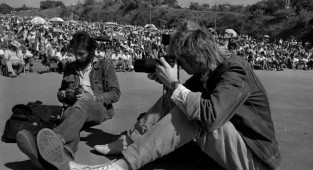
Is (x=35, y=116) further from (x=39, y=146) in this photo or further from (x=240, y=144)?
(x=240, y=144)

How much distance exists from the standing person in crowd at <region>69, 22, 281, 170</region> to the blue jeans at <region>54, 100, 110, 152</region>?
0.49m

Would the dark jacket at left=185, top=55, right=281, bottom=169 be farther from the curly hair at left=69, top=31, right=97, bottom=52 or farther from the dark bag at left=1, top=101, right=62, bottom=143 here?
the dark bag at left=1, top=101, right=62, bottom=143

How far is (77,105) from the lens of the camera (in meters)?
3.39

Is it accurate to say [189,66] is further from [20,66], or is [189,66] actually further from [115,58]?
[115,58]

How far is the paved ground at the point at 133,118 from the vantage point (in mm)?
3455

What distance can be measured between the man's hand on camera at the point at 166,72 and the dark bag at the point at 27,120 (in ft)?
4.96

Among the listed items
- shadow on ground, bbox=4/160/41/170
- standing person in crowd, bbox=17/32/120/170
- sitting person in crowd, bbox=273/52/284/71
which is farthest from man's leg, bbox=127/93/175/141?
sitting person in crowd, bbox=273/52/284/71

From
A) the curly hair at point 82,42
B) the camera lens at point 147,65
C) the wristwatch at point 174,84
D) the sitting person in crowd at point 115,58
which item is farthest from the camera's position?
the sitting person in crowd at point 115,58

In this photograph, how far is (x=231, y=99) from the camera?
2.52m

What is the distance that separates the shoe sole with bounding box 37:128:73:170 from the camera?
8.86 feet

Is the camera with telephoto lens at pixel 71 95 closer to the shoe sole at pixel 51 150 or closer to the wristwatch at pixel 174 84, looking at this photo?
the shoe sole at pixel 51 150

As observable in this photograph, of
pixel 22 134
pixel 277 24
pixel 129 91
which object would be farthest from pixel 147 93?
pixel 277 24

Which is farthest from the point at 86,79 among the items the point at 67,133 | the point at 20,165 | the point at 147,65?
the point at 147,65

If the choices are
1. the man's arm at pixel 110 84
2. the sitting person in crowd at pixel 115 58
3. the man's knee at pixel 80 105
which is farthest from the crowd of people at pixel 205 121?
the sitting person in crowd at pixel 115 58
